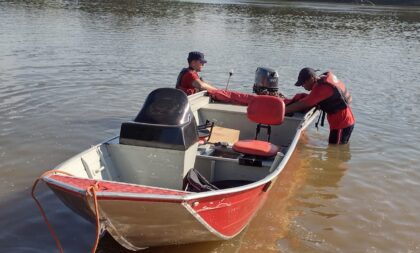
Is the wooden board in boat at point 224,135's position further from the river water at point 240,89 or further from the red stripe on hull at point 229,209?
the red stripe on hull at point 229,209

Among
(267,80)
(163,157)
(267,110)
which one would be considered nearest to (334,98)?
(267,110)

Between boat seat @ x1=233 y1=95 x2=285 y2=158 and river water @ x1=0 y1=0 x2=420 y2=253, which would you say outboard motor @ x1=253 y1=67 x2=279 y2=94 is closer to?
river water @ x1=0 y1=0 x2=420 y2=253

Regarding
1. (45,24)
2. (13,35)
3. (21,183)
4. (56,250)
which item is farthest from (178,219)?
(45,24)

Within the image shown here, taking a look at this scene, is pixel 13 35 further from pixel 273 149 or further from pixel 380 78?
pixel 273 149

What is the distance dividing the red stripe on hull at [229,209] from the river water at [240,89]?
351mm

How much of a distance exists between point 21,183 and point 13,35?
1408 cm

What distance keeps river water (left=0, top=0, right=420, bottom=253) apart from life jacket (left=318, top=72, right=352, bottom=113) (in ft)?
3.05

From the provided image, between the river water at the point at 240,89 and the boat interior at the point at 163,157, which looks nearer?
the boat interior at the point at 163,157

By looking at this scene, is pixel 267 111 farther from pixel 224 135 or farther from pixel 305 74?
pixel 305 74

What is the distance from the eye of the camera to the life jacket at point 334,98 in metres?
7.69

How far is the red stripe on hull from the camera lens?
13.8 feet

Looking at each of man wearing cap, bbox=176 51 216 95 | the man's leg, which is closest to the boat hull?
man wearing cap, bbox=176 51 216 95

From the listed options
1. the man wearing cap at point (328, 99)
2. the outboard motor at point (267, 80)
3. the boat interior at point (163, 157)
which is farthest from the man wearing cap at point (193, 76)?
the boat interior at point (163, 157)

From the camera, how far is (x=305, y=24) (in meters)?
29.6
